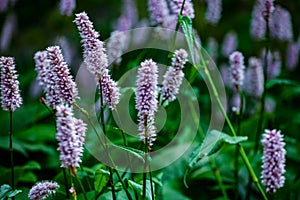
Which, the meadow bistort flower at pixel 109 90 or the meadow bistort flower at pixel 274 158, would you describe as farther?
the meadow bistort flower at pixel 274 158

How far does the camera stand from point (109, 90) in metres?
1.21

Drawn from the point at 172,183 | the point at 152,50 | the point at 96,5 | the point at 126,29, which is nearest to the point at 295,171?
the point at 172,183

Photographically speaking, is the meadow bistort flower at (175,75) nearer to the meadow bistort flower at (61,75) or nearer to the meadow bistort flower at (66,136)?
the meadow bistort flower at (61,75)

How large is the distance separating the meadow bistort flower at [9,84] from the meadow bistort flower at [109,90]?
22cm

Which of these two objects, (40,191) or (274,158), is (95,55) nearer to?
(40,191)

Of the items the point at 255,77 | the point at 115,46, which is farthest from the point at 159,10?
the point at 255,77

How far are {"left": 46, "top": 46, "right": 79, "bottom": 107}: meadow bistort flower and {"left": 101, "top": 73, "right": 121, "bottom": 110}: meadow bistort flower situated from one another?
0.07 m

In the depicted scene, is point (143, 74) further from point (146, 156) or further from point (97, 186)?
point (97, 186)

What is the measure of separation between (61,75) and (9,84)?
159 mm

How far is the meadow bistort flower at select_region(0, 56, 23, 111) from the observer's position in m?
1.22

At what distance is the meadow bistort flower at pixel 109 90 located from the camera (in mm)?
1203

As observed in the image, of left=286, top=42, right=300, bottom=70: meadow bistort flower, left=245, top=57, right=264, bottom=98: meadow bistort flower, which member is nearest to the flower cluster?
left=245, top=57, right=264, bottom=98: meadow bistort flower

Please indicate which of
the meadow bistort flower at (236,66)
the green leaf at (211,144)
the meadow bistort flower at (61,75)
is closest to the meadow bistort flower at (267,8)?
the meadow bistort flower at (236,66)

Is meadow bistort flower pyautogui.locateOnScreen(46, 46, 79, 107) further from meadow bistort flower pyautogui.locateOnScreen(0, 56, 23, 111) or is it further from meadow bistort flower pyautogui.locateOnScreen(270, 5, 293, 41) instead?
meadow bistort flower pyautogui.locateOnScreen(270, 5, 293, 41)
